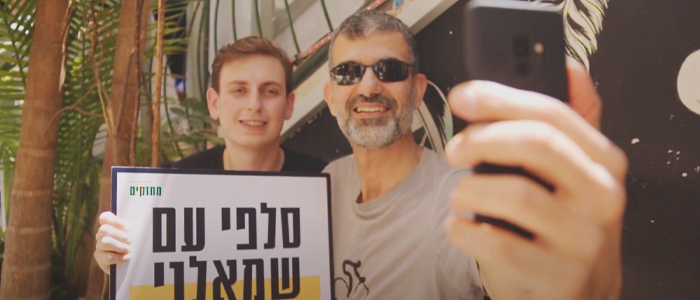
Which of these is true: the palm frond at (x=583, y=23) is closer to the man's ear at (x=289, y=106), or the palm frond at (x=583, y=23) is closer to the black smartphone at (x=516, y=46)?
the black smartphone at (x=516, y=46)

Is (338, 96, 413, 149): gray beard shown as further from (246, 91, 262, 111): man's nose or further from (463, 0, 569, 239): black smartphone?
(463, 0, 569, 239): black smartphone

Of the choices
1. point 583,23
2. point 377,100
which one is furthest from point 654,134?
point 377,100

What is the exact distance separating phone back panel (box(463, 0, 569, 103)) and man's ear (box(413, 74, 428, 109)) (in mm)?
514

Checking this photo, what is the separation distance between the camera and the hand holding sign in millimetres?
1027

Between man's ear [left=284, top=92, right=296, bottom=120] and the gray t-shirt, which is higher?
man's ear [left=284, top=92, right=296, bottom=120]

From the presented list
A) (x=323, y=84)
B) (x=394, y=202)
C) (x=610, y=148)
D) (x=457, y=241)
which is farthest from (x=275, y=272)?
(x=610, y=148)

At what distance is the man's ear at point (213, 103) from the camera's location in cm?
130

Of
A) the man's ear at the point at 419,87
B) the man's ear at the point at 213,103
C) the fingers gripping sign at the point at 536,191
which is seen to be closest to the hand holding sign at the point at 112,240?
the man's ear at the point at 213,103

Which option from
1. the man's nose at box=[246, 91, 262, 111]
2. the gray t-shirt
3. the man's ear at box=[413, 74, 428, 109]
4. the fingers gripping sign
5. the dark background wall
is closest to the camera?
the fingers gripping sign

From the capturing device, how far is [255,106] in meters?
1.23

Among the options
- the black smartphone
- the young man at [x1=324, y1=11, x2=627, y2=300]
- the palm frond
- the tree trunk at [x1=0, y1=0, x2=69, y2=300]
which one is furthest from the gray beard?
the tree trunk at [x1=0, y1=0, x2=69, y2=300]

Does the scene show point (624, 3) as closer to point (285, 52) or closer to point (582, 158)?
point (582, 158)

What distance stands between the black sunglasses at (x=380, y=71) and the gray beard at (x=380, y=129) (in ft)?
0.23

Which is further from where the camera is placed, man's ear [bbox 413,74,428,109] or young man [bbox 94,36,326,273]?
young man [bbox 94,36,326,273]
